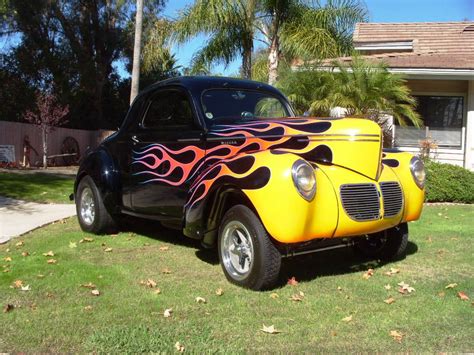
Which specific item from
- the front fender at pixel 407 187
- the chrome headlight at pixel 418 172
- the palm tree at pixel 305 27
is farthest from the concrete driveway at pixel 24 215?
the palm tree at pixel 305 27

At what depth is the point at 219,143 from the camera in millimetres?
5500

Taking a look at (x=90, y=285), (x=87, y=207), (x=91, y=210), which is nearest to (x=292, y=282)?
(x=90, y=285)

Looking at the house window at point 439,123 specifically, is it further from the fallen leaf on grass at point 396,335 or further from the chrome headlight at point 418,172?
the fallen leaf on grass at point 396,335

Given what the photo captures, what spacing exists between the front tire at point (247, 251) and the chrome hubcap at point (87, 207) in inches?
117

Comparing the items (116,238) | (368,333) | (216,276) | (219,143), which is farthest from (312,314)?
(116,238)

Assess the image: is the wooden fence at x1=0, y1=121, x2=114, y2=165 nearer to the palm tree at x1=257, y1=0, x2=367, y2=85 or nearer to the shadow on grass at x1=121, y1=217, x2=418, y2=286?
the palm tree at x1=257, y1=0, x2=367, y2=85

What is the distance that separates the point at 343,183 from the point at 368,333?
1432 millimetres

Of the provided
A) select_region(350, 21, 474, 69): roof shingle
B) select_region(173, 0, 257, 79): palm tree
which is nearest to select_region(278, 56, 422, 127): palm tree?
select_region(350, 21, 474, 69): roof shingle

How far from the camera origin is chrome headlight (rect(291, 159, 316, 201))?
4.52 metres

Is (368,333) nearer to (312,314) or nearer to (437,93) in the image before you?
(312,314)

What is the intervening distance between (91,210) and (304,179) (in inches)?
159

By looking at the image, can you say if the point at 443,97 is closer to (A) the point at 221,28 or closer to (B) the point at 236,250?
(A) the point at 221,28

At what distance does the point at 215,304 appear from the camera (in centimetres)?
457

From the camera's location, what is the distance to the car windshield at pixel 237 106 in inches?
233
